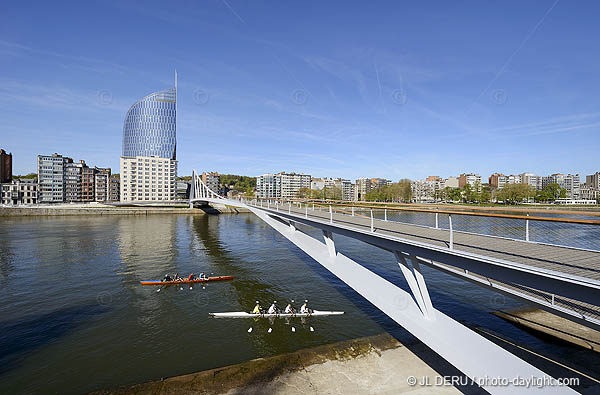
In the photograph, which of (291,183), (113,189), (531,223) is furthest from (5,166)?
(531,223)

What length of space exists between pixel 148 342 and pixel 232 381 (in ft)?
16.6

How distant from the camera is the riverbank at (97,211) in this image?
61484mm

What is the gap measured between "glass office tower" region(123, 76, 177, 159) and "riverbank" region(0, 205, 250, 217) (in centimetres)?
4450

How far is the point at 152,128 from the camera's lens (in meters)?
117

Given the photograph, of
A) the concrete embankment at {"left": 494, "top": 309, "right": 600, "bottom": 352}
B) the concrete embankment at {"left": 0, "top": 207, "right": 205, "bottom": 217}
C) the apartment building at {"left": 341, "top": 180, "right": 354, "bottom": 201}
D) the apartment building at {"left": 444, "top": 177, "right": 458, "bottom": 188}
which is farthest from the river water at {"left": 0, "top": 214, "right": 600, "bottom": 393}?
the apartment building at {"left": 444, "top": 177, "right": 458, "bottom": 188}

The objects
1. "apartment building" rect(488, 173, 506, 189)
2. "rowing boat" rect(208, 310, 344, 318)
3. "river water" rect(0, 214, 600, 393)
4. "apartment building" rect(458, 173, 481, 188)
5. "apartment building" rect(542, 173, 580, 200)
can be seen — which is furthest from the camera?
"apartment building" rect(488, 173, 506, 189)

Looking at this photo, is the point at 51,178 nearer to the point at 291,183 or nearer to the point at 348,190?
the point at 291,183

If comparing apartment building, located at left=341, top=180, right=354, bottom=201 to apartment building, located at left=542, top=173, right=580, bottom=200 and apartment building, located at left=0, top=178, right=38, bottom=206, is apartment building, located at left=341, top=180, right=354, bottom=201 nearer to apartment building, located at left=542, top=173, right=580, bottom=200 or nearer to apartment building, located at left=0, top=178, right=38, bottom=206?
apartment building, located at left=542, top=173, right=580, bottom=200

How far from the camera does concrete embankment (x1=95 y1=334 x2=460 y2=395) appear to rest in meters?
8.30

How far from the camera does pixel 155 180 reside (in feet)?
330

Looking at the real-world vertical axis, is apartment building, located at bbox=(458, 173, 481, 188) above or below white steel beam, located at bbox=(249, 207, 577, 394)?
above

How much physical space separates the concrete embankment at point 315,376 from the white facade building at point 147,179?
97.1 m

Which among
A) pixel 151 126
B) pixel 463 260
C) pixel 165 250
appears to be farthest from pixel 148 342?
pixel 151 126

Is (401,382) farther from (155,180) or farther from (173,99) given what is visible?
(173,99)
